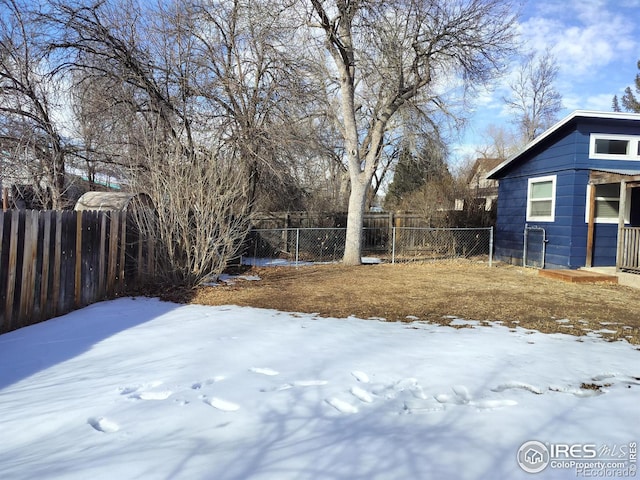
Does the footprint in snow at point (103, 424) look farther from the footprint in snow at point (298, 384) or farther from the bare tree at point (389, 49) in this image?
the bare tree at point (389, 49)

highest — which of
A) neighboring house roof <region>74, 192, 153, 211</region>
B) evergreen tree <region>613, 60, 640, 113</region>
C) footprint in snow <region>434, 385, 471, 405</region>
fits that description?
evergreen tree <region>613, 60, 640, 113</region>

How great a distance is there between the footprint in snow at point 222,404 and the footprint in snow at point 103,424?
595mm

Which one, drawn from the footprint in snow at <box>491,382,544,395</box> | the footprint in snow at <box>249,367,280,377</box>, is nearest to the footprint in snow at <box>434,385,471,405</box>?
the footprint in snow at <box>491,382,544,395</box>

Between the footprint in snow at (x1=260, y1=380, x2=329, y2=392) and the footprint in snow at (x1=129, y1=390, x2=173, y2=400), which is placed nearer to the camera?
the footprint in snow at (x1=129, y1=390, x2=173, y2=400)

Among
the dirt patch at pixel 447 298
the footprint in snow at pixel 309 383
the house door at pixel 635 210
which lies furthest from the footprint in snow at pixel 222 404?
the house door at pixel 635 210

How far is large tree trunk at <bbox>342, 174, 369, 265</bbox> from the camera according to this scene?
12.7m

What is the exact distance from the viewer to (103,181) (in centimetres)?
1393

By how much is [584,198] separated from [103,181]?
556 inches

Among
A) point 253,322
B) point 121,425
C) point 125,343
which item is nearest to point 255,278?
point 253,322

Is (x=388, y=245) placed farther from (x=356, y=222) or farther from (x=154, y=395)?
(x=154, y=395)

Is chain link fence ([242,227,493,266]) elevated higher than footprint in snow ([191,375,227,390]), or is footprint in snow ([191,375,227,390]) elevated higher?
chain link fence ([242,227,493,266])

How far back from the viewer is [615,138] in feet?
35.8

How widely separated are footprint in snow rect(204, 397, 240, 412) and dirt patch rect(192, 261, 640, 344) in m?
3.10

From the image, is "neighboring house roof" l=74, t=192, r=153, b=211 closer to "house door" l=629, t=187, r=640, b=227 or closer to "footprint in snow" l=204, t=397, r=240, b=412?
"footprint in snow" l=204, t=397, r=240, b=412
